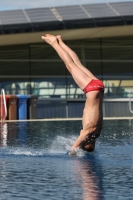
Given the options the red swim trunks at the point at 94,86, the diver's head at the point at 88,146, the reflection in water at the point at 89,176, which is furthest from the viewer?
the diver's head at the point at 88,146

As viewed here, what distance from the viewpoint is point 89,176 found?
7262mm

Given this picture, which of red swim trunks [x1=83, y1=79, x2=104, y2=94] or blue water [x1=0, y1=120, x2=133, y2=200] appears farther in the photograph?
red swim trunks [x1=83, y1=79, x2=104, y2=94]

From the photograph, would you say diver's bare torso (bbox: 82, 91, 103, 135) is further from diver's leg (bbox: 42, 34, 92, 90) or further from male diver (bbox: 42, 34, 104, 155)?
diver's leg (bbox: 42, 34, 92, 90)

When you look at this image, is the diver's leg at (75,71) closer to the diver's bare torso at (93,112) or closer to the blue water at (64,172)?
the diver's bare torso at (93,112)

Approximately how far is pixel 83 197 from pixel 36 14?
79.4 ft

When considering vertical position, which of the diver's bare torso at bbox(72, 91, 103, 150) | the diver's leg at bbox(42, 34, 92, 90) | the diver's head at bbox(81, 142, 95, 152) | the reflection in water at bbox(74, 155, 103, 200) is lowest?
the reflection in water at bbox(74, 155, 103, 200)

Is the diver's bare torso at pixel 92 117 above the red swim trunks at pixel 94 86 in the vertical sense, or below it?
below

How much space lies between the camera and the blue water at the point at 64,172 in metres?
6.06

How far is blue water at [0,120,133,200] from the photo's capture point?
6.06 metres

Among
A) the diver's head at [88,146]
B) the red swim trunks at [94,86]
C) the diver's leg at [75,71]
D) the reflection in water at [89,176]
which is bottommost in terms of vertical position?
the reflection in water at [89,176]

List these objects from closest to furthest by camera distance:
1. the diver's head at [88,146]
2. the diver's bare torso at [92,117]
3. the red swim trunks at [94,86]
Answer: the red swim trunks at [94,86]
the diver's bare torso at [92,117]
the diver's head at [88,146]

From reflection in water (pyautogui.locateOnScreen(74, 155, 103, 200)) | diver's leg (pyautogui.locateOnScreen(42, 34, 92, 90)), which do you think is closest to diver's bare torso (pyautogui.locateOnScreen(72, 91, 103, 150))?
diver's leg (pyautogui.locateOnScreen(42, 34, 92, 90))

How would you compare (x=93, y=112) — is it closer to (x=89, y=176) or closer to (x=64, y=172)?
(x=64, y=172)

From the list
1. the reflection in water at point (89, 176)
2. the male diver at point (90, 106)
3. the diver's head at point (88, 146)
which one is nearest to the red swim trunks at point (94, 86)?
the male diver at point (90, 106)
